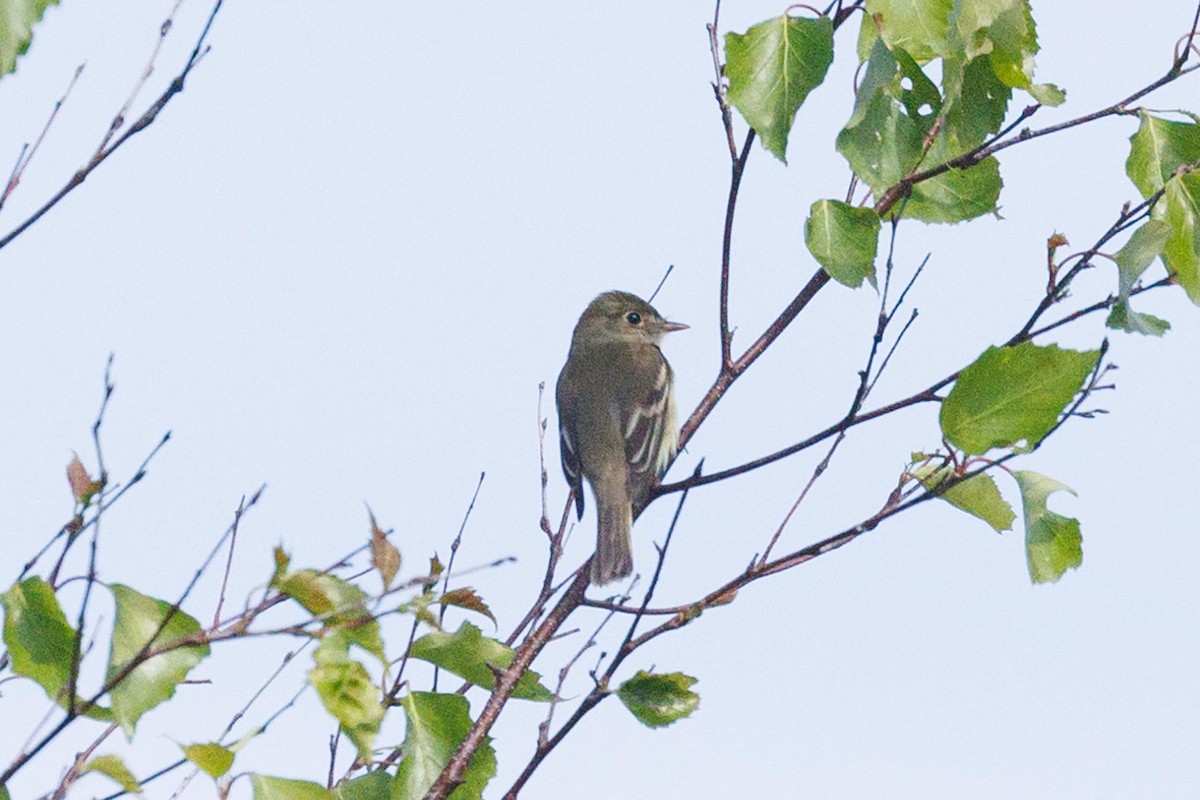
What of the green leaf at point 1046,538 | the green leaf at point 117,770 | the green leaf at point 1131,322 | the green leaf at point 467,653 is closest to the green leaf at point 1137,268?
the green leaf at point 1131,322

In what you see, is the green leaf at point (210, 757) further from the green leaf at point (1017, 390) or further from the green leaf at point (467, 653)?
the green leaf at point (1017, 390)

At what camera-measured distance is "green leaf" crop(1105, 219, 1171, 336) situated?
3.80 meters

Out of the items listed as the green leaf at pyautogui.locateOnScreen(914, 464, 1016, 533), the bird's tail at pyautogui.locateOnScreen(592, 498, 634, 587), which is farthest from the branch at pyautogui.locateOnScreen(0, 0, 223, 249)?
the bird's tail at pyautogui.locateOnScreen(592, 498, 634, 587)

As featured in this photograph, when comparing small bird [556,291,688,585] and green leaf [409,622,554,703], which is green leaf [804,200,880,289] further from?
small bird [556,291,688,585]

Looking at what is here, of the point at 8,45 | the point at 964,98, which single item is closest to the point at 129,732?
the point at 8,45

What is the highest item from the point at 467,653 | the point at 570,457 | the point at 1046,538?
the point at 570,457

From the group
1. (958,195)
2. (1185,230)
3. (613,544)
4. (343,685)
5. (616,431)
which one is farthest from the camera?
(616,431)

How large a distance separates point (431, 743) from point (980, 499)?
1.63 m

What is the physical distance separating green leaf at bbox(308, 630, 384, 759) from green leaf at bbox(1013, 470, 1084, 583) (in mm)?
1821

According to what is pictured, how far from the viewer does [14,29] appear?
2287 mm

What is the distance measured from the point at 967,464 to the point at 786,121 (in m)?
0.96

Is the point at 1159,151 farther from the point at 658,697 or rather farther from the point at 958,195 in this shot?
the point at 658,697

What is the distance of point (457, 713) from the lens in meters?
3.49

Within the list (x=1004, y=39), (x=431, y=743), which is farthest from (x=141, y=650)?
(x=1004, y=39)
